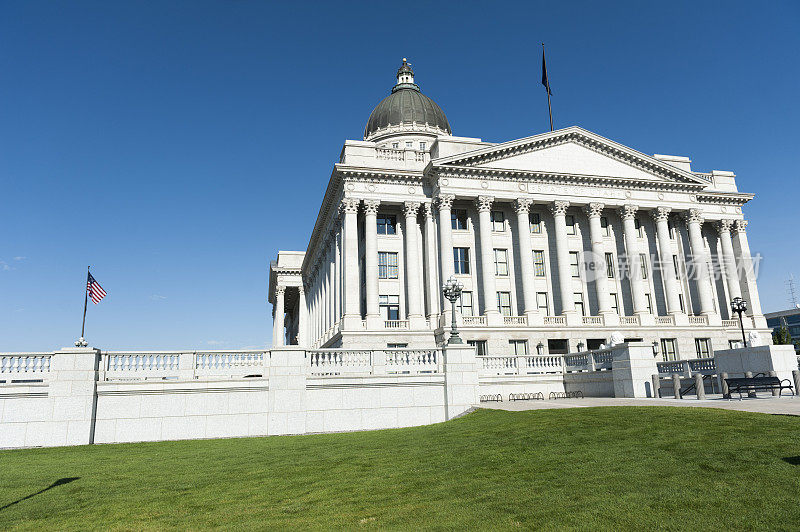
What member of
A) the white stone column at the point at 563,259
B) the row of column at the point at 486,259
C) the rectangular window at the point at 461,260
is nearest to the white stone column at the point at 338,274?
the row of column at the point at 486,259

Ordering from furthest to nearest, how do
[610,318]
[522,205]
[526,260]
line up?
[522,205], [610,318], [526,260]

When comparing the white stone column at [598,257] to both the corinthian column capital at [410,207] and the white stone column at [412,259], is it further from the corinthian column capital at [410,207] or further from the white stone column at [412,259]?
the white stone column at [412,259]

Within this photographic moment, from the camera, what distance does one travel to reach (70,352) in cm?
1856

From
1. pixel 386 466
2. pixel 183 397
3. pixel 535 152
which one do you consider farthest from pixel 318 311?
pixel 386 466

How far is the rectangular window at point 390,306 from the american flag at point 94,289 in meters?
23.9

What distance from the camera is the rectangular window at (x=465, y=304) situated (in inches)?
1805

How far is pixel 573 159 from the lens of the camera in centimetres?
4975

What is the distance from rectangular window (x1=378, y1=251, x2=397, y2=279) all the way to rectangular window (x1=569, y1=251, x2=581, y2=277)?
17.0 meters

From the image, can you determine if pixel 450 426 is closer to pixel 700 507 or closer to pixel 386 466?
pixel 386 466

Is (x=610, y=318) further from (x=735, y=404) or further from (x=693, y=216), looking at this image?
(x=735, y=404)

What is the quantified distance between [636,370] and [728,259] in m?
39.2

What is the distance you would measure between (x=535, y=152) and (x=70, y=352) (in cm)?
4092

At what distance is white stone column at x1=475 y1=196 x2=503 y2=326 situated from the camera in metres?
44.4

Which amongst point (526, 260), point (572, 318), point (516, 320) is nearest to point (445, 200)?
point (526, 260)
